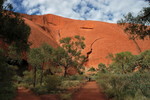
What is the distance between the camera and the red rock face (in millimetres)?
45013

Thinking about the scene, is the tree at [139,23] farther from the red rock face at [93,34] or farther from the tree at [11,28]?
the red rock face at [93,34]

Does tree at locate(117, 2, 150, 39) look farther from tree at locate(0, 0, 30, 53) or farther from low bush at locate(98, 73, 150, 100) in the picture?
tree at locate(0, 0, 30, 53)

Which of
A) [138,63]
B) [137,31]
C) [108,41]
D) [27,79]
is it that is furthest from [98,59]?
[137,31]

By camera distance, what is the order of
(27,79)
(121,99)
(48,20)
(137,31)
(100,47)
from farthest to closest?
(48,20) → (100,47) → (27,79) → (137,31) → (121,99)

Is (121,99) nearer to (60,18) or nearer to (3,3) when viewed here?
(3,3)

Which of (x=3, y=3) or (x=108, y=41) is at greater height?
(x=108, y=41)

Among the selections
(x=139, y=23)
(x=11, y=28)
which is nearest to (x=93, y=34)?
(x=139, y=23)

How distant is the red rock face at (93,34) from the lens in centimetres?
4501

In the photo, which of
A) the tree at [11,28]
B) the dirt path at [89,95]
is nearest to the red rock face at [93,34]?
the dirt path at [89,95]

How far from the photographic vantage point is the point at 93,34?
178ft

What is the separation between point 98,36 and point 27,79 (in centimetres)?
4025

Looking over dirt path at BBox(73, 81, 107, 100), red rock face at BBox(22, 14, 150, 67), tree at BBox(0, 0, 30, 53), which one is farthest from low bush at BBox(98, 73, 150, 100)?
red rock face at BBox(22, 14, 150, 67)

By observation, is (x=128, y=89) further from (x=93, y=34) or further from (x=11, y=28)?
(x=93, y=34)

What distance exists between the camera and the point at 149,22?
8.55m
